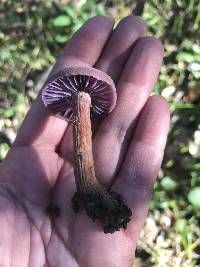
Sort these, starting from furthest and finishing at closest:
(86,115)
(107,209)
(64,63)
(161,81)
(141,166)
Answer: (161,81), (64,63), (86,115), (141,166), (107,209)

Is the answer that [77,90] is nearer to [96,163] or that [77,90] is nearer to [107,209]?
[96,163]

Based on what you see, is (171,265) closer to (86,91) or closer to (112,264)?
(112,264)

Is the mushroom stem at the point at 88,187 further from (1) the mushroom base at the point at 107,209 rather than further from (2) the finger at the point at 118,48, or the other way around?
(2) the finger at the point at 118,48

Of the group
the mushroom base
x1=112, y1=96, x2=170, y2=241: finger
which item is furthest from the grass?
the mushroom base

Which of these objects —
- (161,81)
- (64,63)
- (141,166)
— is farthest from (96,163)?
(161,81)

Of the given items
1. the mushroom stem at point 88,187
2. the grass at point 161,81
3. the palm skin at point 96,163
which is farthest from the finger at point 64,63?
the grass at point 161,81
